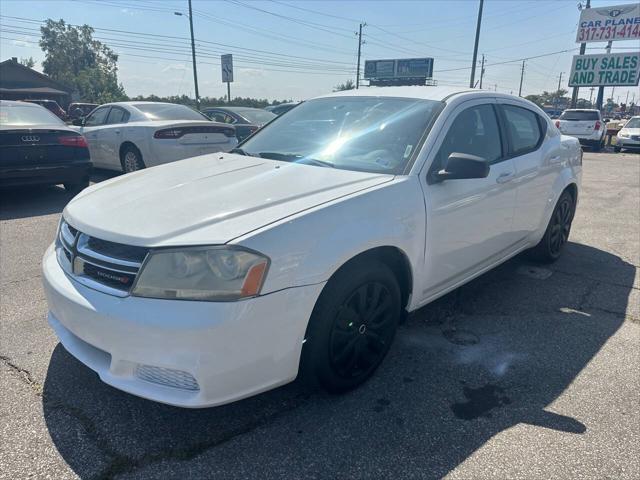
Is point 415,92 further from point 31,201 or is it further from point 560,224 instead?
point 31,201

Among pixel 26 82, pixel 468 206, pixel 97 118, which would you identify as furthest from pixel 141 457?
pixel 26 82

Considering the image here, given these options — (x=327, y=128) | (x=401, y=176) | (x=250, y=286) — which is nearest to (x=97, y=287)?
(x=250, y=286)

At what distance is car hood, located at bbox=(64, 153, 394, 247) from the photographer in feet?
7.02

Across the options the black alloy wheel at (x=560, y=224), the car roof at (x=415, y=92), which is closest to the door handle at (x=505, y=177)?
the car roof at (x=415, y=92)

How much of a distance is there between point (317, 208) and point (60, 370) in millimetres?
1821

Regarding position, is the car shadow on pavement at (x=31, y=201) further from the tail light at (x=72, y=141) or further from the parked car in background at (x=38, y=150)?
the tail light at (x=72, y=141)

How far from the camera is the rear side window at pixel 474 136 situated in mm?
3135

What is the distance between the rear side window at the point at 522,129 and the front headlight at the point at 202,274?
2.71 m

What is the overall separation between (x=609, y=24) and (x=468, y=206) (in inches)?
1275

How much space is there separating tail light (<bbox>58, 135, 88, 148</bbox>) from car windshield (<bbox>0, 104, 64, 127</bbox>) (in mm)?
465

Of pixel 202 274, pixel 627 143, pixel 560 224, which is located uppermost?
pixel 202 274

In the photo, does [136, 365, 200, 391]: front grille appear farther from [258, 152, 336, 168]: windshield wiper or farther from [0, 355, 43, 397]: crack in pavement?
[258, 152, 336, 168]: windshield wiper

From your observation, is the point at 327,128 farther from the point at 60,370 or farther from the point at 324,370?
the point at 60,370

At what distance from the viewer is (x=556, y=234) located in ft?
16.0
